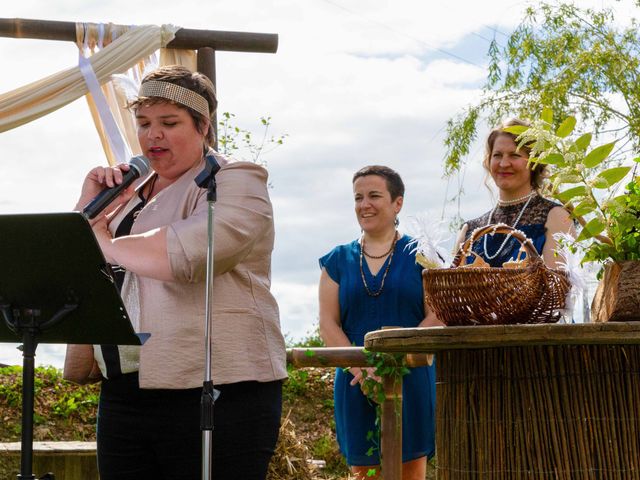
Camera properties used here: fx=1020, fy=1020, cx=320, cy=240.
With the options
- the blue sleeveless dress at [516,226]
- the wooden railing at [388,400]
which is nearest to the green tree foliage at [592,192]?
the blue sleeveless dress at [516,226]

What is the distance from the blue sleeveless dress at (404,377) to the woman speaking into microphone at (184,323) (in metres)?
2.12

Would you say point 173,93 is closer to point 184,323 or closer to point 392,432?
point 184,323

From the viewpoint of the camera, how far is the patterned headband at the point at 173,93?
2.88 meters

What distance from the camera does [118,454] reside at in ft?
9.18

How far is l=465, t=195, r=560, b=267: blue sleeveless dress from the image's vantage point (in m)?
4.07

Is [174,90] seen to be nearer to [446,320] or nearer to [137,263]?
[137,263]

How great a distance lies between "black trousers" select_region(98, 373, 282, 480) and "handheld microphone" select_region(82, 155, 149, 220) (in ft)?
1.52

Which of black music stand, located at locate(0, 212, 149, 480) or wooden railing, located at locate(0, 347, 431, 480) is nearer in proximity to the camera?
black music stand, located at locate(0, 212, 149, 480)

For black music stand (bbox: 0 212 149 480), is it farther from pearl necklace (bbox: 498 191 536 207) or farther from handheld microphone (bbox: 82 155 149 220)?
pearl necklace (bbox: 498 191 536 207)

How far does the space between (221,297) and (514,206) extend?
1.89 meters

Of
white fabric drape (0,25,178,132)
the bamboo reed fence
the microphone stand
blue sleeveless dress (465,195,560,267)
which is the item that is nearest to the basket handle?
the bamboo reed fence

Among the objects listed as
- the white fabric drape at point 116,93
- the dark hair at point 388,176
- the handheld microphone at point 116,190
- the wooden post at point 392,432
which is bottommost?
the wooden post at point 392,432

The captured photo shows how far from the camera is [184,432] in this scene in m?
2.71

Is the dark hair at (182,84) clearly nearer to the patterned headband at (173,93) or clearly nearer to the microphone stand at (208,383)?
the patterned headband at (173,93)
